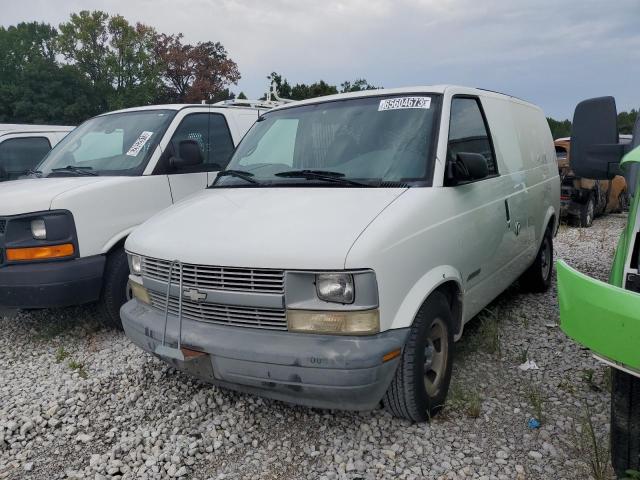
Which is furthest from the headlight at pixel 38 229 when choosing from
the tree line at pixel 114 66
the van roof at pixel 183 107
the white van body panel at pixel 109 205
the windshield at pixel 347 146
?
the tree line at pixel 114 66

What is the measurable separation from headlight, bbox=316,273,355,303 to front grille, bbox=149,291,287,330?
0.24 m

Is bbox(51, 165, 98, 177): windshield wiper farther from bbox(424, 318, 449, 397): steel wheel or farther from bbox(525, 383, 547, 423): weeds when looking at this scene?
bbox(525, 383, 547, 423): weeds

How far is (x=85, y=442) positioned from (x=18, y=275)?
5.37ft

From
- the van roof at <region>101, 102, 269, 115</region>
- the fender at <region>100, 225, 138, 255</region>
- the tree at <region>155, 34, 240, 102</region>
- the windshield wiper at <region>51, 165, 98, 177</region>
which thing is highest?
the tree at <region>155, 34, 240, 102</region>

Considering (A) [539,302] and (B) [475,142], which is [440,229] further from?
(A) [539,302]

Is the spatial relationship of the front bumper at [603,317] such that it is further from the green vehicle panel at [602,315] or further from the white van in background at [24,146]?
the white van in background at [24,146]

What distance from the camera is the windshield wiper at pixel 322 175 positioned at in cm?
326

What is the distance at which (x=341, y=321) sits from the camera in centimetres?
256

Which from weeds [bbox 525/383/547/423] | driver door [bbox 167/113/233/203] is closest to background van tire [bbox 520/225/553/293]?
weeds [bbox 525/383/547/423]

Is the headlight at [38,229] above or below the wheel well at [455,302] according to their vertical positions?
above

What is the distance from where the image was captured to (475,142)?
12.7 feet

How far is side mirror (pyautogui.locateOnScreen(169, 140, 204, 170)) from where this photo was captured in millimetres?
4875

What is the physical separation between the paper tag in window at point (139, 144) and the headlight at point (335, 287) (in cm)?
308

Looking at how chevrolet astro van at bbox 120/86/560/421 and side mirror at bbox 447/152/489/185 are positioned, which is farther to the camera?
side mirror at bbox 447/152/489/185
